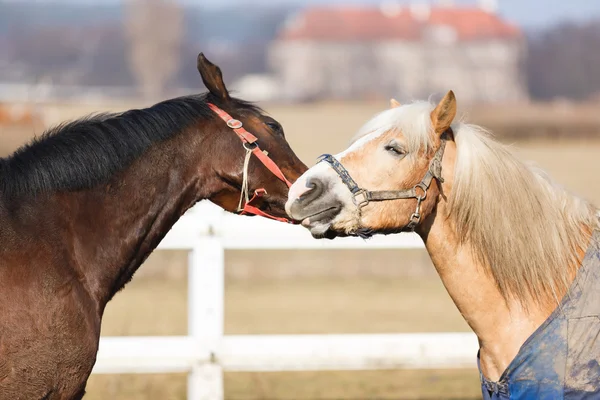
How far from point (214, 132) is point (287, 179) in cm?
40

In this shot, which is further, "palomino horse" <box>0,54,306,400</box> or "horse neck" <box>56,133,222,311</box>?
"horse neck" <box>56,133,222,311</box>

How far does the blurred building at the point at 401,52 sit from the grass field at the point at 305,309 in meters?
70.6

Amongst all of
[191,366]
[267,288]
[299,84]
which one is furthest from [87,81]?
[191,366]

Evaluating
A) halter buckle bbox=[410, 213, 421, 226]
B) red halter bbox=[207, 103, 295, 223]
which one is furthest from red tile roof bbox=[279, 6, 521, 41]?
halter buckle bbox=[410, 213, 421, 226]

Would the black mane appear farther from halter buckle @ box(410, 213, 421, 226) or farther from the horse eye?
halter buckle @ box(410, 213, 421, 226)

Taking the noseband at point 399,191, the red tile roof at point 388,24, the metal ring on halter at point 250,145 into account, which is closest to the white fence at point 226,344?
the metal ring on halter at point 250,145

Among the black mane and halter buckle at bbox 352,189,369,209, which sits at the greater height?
the black mane

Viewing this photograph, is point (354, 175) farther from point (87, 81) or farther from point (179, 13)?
point (179, 13)

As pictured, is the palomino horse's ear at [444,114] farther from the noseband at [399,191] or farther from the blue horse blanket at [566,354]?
the blue horse blanket at [566,354]

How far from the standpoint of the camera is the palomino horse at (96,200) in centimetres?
323

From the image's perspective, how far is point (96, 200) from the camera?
3529 millimetres

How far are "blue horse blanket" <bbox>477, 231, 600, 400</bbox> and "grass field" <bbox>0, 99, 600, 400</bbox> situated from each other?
0.71m

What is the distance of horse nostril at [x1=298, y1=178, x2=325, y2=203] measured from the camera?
3.37 meters

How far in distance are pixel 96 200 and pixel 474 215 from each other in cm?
161
